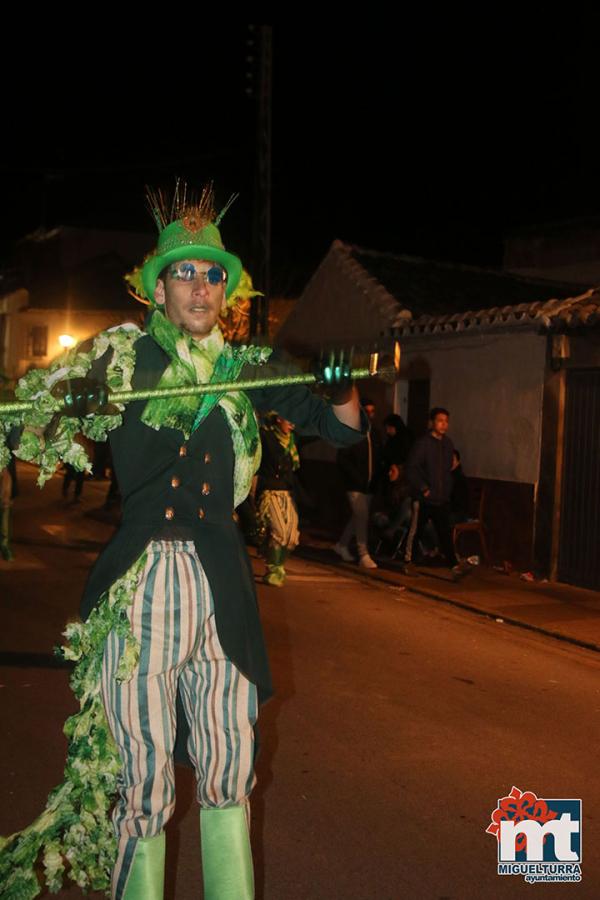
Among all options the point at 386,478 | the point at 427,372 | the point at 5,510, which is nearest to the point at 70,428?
the point at 5,510

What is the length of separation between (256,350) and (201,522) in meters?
0.58

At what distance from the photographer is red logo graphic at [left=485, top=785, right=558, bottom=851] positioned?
467cm

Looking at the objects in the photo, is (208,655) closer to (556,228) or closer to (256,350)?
(256,350)

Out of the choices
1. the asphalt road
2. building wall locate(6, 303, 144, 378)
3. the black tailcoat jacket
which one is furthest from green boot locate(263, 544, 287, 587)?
building wall locate(6, 303, 144, 378)

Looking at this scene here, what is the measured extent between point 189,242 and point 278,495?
7553 mm

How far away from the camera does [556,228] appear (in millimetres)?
25047

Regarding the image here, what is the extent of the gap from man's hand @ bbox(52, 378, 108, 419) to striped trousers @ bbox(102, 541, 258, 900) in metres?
0.44

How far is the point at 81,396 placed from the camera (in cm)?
309

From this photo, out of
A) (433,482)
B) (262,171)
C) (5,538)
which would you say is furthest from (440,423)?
(262,171)

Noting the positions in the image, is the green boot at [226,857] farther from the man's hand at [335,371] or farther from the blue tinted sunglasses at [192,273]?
the blue tinted sunglasses at [192,273]

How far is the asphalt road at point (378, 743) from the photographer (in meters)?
4.25

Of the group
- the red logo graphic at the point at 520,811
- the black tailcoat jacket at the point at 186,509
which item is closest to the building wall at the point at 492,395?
the red logo graphic at the point at 520,811

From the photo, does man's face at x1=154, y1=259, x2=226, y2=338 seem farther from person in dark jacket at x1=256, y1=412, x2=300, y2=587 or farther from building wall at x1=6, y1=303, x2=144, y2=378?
building wall at x1=6, y1=303, x2=144, y2=378

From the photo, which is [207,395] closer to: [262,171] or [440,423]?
[440,423]
